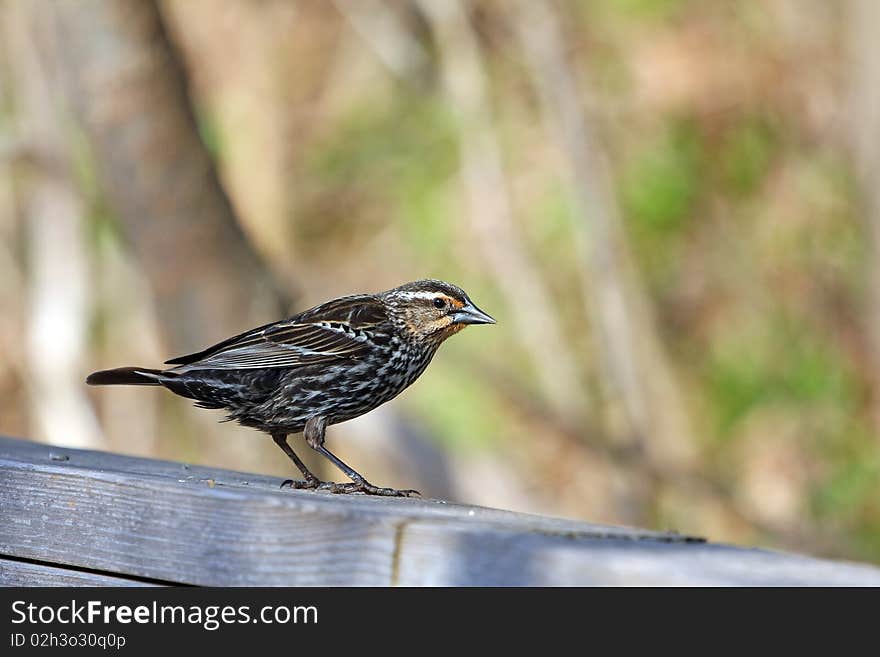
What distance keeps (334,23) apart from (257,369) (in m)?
8.04

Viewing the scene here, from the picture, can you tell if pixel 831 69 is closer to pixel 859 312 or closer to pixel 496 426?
pixel 859 312

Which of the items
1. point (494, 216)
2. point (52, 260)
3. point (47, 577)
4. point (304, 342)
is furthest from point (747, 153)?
point (47, 577)

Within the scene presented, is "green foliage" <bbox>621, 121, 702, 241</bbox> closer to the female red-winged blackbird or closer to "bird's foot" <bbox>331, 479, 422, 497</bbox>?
the female red-winged blackbird

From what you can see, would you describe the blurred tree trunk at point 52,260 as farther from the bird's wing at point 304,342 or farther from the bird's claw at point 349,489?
the bird's claw at point 349,489

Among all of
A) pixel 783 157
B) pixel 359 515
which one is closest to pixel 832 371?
pixel 783 157

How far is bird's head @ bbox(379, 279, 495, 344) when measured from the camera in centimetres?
469

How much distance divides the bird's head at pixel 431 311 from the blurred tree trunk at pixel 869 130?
5.43 m

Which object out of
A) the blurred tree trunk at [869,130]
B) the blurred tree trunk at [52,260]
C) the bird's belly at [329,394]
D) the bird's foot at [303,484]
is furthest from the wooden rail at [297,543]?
the blurred tree trunk at [869,130]

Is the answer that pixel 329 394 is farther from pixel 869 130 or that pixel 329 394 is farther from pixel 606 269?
pixel 869 130

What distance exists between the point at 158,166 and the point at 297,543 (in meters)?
3.75

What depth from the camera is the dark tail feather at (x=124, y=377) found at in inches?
159

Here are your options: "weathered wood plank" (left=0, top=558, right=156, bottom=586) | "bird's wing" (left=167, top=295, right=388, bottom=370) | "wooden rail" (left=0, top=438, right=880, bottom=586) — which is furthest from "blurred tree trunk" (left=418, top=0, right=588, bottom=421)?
"weathered wood plank" (left=0, top=558, right=156, bottom=586)

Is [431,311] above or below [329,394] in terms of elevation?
above

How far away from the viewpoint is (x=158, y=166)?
605 cm
